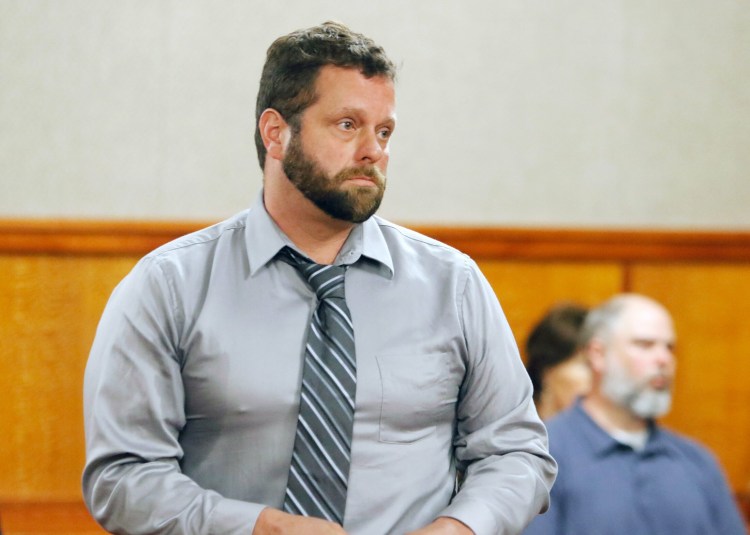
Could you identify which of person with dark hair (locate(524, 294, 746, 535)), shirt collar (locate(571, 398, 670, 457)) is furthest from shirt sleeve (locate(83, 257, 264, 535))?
shirt collar (locate(571, 398, 670, 457))

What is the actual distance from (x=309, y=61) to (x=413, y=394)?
1.57 feet

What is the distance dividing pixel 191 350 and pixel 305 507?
0.85 feet

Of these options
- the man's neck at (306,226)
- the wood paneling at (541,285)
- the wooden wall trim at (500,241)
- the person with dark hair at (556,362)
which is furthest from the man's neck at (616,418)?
the man's neck at (306,226)

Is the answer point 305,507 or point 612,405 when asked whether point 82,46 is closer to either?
point 612,405

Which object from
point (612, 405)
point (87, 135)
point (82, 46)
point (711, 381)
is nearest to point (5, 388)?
point (87, 135)

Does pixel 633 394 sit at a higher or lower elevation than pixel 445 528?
lower

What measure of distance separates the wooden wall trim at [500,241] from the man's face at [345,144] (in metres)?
2.44

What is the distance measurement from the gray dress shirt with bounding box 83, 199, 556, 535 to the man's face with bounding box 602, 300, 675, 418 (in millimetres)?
1443

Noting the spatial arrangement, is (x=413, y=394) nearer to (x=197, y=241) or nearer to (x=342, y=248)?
(x=342, y=248)

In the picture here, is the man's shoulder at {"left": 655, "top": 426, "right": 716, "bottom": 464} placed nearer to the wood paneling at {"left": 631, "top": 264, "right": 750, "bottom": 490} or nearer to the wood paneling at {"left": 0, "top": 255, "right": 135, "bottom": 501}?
the wood paneling at {"left": 631, "top": 264, "right": 750, "bottom": 490}

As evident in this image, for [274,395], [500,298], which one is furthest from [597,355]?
[274,395]

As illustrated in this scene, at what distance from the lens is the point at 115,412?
4.99 ft

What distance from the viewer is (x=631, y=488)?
2.90 m

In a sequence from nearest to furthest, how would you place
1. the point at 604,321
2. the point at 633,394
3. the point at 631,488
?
the point at 631,488
the point at 633,394
the point at 604,321
